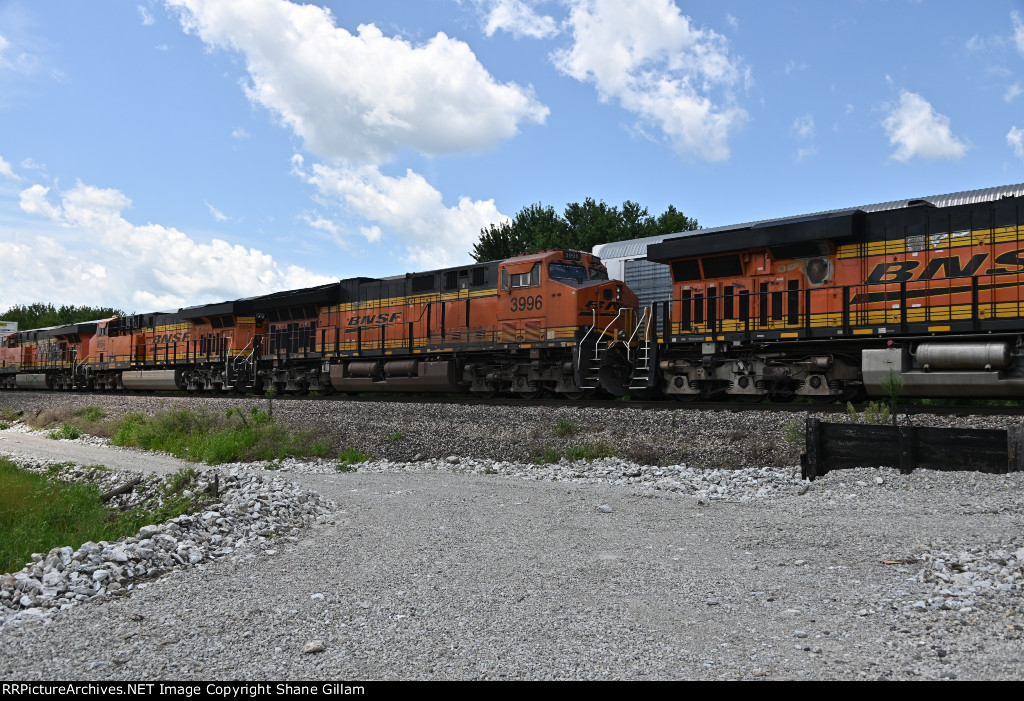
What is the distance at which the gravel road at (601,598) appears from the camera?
12.0ft

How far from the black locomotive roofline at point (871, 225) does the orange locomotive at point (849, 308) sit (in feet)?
0.07

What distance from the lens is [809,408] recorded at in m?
11.3

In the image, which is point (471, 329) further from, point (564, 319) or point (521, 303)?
point (564, 319)

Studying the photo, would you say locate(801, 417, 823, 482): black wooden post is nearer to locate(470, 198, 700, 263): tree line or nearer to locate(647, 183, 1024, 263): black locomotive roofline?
locate(647, 183, 1024, 263): black locomotive roofline

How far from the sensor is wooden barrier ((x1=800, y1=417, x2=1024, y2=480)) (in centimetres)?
789

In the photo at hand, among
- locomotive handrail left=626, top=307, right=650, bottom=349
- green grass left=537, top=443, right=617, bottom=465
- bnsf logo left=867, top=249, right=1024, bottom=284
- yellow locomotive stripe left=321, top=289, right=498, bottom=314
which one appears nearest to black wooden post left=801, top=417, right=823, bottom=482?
green grass left=537, top=443, right=617, bottom=465

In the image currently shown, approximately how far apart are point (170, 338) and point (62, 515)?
22129 millimetres

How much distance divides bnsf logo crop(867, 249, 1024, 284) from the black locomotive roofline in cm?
48

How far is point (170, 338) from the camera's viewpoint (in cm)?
2959

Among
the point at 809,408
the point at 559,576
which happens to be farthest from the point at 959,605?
the point at 809,408

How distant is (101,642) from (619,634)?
116 inches
